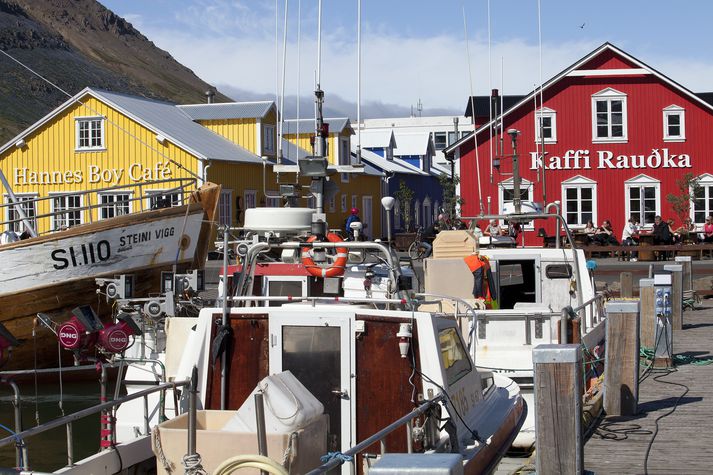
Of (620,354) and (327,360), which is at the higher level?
(327,360)

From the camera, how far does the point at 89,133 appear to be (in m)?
40.1

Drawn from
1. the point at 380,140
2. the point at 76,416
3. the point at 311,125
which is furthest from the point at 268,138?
the point at 76,416

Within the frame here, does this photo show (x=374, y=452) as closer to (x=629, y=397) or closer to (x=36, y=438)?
(x=629, y=397)

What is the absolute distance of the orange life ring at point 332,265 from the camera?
10.9 metres

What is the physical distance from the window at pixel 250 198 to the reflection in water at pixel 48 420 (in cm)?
2395

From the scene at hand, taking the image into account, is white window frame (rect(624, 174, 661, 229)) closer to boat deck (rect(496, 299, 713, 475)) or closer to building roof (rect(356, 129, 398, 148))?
building roof (rect(356, 129, 398, 148))

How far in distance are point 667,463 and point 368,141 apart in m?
58.2

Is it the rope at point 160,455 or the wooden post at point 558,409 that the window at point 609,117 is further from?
the rope at point 160,455

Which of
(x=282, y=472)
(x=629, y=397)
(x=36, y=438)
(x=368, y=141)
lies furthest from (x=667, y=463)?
(x=368, y=141)

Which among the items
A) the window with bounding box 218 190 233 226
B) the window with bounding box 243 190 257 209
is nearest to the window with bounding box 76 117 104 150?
the window with bounding box 218 190 233 226

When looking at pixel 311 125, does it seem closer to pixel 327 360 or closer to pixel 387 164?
pixel 387 164

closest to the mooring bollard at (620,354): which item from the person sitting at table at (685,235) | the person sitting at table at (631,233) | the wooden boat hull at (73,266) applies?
the wooden boat hull at (73,266)

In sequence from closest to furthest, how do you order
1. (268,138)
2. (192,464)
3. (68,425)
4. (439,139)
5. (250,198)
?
(192,464), (68,425), (250,198), (268,138), (439,139)

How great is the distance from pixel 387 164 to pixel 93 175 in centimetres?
2464
